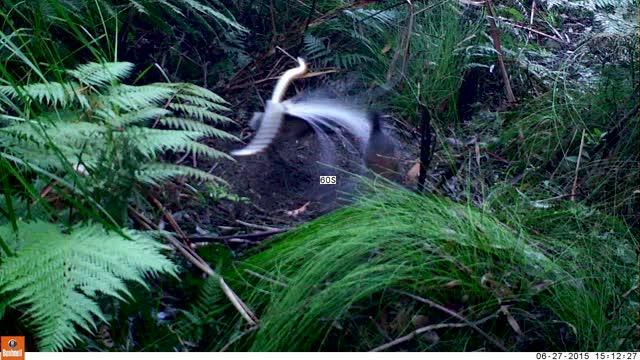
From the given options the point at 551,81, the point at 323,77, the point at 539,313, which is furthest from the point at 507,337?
the point at 551,81

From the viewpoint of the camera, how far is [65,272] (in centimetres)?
106

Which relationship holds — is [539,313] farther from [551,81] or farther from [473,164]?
[551,81]

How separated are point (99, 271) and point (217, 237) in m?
0.39

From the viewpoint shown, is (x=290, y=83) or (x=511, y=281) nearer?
(x=511, y=281)

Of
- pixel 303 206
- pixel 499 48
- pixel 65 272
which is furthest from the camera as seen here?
pixel 499 48

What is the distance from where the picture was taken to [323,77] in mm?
1797

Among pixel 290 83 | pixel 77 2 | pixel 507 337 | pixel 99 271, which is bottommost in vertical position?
pixel 507 337

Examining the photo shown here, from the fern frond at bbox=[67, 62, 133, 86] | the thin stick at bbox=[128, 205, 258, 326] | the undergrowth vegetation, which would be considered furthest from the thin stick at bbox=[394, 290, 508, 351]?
the fern frond at bbox=[67, 62, 133, 86]

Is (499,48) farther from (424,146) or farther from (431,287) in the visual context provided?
(431,287)

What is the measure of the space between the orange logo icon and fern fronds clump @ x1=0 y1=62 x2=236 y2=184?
0.88ft

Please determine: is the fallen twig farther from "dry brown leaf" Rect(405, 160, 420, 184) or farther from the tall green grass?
"dry brown leaf" Rect(405, 160, 420, 184)

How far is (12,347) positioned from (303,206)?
62 centimetres

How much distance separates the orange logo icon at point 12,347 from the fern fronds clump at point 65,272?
0.03m

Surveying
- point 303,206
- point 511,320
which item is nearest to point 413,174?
point 303,206
